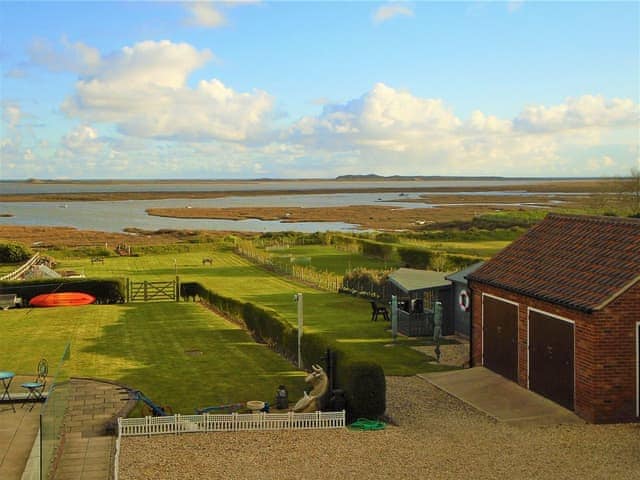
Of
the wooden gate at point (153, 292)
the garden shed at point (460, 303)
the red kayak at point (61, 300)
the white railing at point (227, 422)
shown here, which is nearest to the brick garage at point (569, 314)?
the garden shed at point (460, 303)

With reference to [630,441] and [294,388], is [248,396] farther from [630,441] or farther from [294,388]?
[630,441]

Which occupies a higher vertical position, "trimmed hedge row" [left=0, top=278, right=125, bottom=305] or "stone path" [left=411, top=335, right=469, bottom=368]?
"trimmed hedge row" [left=0, top=278, right=125, bottom=305]

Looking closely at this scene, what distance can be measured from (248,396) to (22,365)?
889 centimetres

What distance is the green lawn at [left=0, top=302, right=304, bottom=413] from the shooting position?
68.9ft

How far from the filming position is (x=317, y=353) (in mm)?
22203

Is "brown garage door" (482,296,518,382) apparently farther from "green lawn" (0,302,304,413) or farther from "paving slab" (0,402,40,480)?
"paving slab" (0,402,40,480)

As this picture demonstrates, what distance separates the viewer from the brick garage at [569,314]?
54.1 feet

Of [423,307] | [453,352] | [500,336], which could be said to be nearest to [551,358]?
[500,336]

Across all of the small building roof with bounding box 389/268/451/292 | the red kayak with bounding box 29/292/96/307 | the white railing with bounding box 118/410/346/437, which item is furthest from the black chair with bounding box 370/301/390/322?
the white railing with bounding box 118/410/346/437

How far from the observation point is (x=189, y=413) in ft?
60.7

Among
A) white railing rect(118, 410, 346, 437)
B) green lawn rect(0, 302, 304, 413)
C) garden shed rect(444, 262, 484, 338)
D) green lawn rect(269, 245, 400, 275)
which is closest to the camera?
white railing rect(118, 410, 346, 437)

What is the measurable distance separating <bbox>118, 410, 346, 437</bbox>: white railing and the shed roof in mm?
6051

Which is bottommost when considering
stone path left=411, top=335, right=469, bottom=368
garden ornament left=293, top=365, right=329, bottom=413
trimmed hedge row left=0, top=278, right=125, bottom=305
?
stone path left=411, top=335, right=469, bottom=368

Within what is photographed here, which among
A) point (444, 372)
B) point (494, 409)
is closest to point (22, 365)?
point (444, 372)
